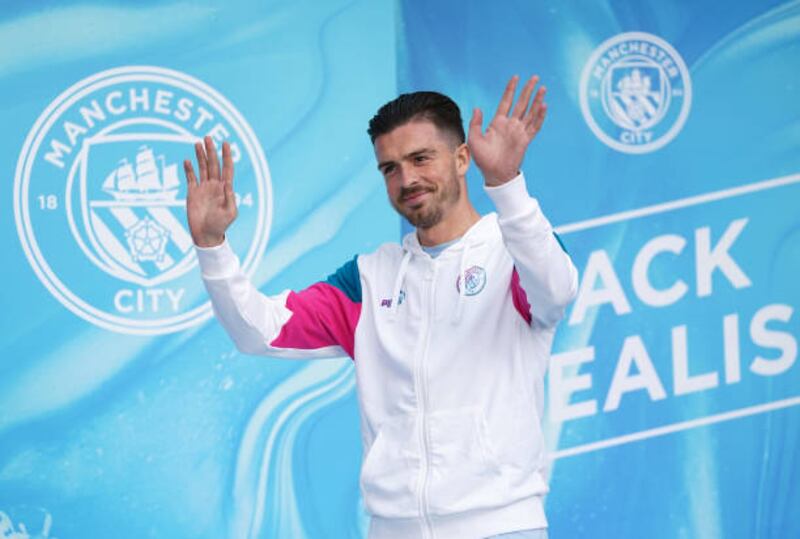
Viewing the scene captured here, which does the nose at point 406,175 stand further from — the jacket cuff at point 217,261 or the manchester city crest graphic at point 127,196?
the manchester city crest graphic at point 127,196

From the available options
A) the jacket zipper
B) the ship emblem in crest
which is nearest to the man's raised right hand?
the jacket zipper

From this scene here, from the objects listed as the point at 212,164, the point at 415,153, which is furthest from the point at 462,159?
the point at 212,164

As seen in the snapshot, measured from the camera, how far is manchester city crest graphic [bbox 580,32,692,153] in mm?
3750

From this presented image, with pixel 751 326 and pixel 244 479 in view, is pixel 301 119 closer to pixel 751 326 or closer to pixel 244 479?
pixel 244 479

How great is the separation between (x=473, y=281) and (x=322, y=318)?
0.33 m

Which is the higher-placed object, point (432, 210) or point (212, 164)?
point (212, 164)

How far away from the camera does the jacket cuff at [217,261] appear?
2318 mm

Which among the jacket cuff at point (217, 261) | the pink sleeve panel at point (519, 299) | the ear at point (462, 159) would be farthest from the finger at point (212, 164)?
the pink sleeve panel at point (519, 299)

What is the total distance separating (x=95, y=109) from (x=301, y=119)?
54 cm

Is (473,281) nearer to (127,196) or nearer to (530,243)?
(530,243)

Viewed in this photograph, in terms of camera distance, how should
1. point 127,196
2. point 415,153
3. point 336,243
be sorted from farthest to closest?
point 336,243, point 127,196, point 415,153

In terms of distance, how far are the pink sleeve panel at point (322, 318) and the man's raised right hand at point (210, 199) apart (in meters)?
0.27

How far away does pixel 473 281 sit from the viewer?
2.39 metres

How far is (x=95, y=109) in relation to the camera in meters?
3.35
